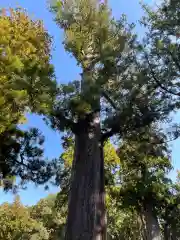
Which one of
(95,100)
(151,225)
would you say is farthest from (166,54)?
(151,225)

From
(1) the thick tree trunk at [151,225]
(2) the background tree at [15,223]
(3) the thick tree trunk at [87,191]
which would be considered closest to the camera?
(3) the thick tree trunk at [87,191]

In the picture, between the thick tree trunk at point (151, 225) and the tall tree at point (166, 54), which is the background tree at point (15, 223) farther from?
the tall tree at point (166, 54)

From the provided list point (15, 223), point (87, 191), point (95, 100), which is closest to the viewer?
point (87, 191)

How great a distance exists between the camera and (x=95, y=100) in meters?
5.11

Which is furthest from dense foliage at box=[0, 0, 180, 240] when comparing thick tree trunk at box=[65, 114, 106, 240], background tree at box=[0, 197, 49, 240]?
background tree at box=[0, 197, 49, 240]

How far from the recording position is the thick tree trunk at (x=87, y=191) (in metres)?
4.05

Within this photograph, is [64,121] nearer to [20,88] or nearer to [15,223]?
[20,88]

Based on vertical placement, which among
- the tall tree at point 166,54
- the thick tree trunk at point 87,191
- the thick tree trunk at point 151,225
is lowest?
the thick tree trunk at point 87,191

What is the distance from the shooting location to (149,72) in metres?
6.26

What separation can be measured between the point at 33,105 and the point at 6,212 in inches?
552

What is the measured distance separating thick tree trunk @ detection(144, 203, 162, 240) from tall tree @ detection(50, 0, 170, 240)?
Answer: 4.81m

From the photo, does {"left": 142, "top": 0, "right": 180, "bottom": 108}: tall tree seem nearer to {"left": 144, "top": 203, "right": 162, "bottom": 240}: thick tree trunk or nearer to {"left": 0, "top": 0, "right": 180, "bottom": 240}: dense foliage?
{"left": 0, "top": 0, "right": 180, "bottom": 240}: dense foliage

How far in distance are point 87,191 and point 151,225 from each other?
5879 mm

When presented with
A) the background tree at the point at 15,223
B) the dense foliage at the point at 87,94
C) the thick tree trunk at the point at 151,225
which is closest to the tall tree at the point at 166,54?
the dense foliage at the point at 87,94
